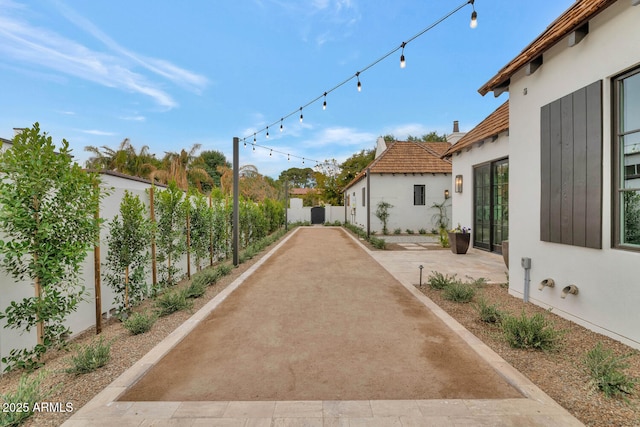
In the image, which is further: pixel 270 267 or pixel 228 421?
pixel 270 267

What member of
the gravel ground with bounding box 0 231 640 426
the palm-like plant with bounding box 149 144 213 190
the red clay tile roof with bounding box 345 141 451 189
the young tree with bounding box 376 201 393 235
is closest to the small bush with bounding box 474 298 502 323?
the gravel ground with bounding box 0 231 640 426

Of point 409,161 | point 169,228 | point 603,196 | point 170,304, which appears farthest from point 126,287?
point 409,161

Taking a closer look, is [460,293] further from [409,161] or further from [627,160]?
[409,161]

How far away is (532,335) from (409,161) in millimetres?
14924

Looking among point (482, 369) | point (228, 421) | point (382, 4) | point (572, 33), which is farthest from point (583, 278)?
point (382, 4)

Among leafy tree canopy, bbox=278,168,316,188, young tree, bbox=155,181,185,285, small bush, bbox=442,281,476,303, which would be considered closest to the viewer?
small bush, bbox=442,281,476,303

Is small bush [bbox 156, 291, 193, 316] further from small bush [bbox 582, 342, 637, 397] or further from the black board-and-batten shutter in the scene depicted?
the black board-and-batten shutter

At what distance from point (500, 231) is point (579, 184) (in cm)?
544

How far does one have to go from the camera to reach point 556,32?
142 inches

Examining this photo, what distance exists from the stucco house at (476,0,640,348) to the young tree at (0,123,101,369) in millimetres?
5668

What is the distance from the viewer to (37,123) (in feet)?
9.23

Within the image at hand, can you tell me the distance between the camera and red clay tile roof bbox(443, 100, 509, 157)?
7.77m

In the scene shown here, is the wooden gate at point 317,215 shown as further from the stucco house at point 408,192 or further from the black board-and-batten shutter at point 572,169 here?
the black board-and-batten shutter at point 572,169

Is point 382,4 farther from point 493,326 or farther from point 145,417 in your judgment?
point 145,417
